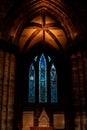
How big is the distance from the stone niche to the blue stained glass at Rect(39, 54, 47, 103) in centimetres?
105

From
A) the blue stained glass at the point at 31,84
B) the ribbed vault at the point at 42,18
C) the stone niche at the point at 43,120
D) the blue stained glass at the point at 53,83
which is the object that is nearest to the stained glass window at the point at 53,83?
the blue stained glass at the point at 53,83

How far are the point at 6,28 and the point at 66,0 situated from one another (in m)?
3.41

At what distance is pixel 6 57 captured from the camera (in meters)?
12.1

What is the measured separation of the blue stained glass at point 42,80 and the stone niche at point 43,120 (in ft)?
3.43

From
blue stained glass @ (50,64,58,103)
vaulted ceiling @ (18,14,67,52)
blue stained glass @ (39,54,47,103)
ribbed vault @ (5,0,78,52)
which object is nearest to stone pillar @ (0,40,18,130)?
ribbed vault @ (5,0,78,52)

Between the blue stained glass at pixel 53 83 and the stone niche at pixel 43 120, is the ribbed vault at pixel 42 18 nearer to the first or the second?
the blue stained glass at pixel 53 83

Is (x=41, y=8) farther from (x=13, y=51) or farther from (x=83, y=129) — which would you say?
(x=83, y=129)

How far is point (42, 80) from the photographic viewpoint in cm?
1755

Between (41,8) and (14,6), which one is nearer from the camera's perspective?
(14,6)

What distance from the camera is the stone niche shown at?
629 inches

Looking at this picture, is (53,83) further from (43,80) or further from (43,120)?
(43,120)

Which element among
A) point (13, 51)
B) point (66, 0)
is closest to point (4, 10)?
point (13, 51)

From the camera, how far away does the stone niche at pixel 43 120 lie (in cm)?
1598

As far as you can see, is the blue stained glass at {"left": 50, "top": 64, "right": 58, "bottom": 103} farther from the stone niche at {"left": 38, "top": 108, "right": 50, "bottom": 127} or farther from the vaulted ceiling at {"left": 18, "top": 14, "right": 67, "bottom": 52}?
the vaulted ceiling at {"left": 18, "top": 14, "right": 67, "bottom": 52}
